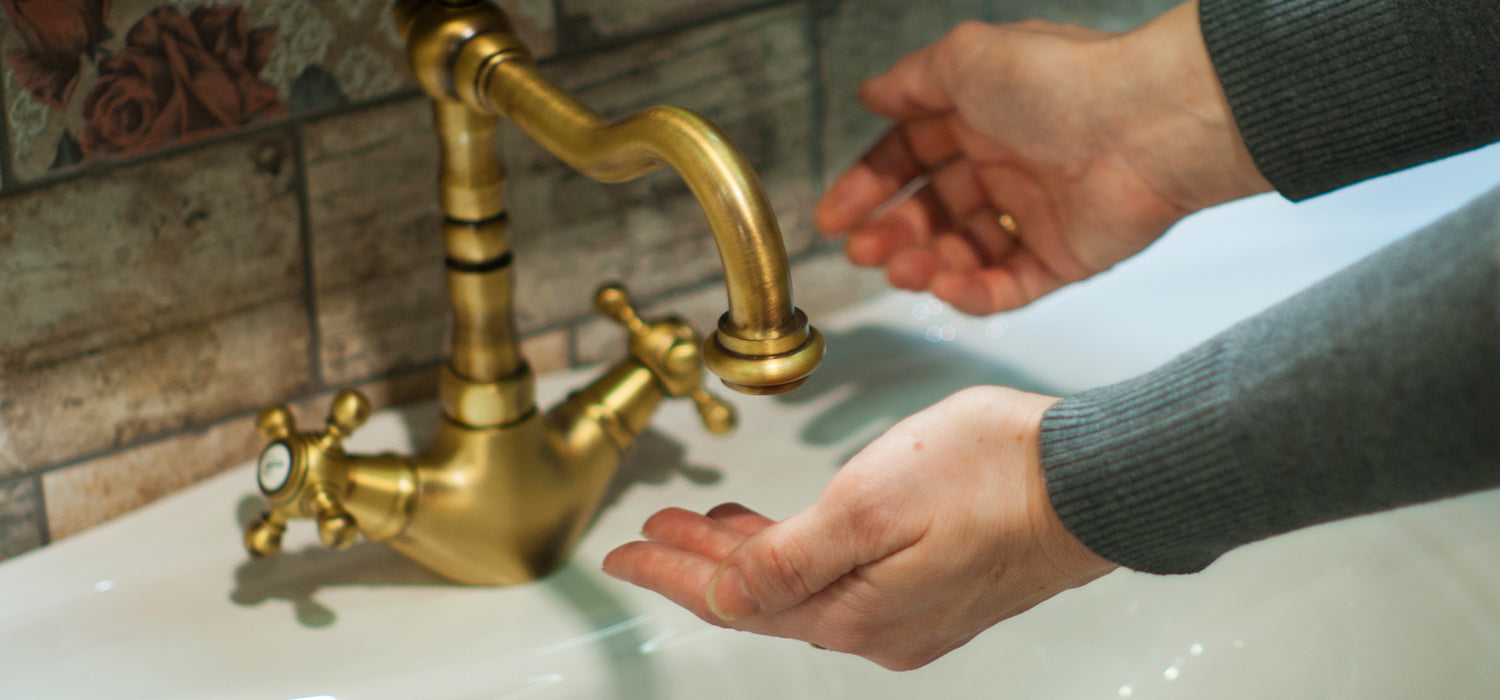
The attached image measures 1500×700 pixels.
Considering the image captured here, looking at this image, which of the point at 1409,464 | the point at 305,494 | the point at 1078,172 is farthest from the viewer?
the point at 1078,172

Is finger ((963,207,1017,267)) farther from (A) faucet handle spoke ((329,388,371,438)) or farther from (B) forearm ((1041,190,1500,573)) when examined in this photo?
(A) faucet handle spoke ((329,388,371,438))

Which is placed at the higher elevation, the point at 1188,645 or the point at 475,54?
the point at 475,54

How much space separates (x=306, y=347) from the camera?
56 cm

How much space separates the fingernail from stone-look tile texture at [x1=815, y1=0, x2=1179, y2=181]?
34cm

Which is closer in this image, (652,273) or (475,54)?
(475,54)

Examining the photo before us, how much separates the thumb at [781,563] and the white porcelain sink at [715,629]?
0.10 m

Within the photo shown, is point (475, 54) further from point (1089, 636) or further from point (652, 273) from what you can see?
point (1089, 636)

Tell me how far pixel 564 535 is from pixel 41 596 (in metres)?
0.22

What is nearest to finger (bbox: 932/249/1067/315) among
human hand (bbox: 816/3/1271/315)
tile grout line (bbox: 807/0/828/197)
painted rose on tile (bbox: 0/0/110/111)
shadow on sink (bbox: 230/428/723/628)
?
human hand (bbox: 816/3/1271/315)

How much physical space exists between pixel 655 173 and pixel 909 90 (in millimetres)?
141

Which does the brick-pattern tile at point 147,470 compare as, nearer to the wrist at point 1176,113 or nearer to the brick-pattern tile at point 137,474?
the brick-pattern tile at point 137,474

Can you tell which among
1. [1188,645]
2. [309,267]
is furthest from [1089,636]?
[309,267]

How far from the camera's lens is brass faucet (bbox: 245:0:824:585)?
1.14 ft

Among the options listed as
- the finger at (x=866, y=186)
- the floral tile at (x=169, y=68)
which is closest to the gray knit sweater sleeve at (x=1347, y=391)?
the finger at (x=866, y=186)
